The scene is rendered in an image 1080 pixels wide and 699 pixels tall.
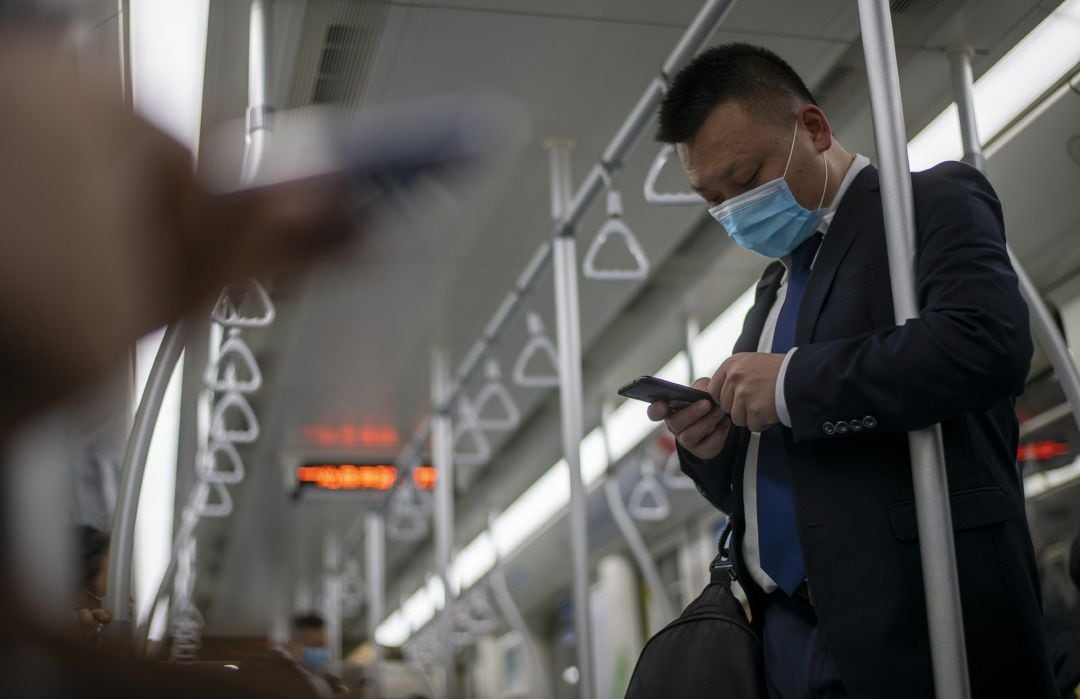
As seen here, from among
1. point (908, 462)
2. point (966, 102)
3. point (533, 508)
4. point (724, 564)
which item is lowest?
point (724, 564)

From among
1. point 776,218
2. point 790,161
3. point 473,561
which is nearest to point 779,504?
point 776,218

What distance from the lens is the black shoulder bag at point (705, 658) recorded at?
207 cm

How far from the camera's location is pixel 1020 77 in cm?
539

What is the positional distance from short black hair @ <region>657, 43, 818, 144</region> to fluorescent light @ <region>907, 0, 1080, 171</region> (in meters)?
2.58

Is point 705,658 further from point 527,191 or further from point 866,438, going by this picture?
point 527,191

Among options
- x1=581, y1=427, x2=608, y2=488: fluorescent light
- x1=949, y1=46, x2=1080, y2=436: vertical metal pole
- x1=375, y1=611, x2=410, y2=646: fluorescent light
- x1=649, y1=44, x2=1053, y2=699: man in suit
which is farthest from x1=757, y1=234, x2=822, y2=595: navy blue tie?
x1=375, y1=611, x2=410, y2=646: fluorescent light

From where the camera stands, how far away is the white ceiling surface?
4117 millimetres

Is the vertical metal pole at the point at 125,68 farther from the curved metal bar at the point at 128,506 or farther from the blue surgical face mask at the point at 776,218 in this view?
the curved metal bar at the point at 128,506

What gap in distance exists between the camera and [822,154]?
2.44 meters

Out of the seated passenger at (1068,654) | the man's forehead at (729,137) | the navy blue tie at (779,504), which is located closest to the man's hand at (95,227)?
the navy blue tie at (779,504)

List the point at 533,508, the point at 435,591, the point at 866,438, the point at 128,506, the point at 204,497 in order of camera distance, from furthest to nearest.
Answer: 1. the point at 435,591
2. the point at 533,508
3. the point at 204,497
4. the point at 128,506
5. the point at 866,438

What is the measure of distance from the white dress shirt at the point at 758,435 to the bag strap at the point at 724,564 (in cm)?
4

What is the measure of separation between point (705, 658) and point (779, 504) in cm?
30

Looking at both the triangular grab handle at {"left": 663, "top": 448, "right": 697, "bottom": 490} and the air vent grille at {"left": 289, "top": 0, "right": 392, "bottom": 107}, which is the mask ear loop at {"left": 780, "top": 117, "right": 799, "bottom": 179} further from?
the triangular grab handle at {"left": 663, "top": 448, "right": 697, "bottom": 490}
